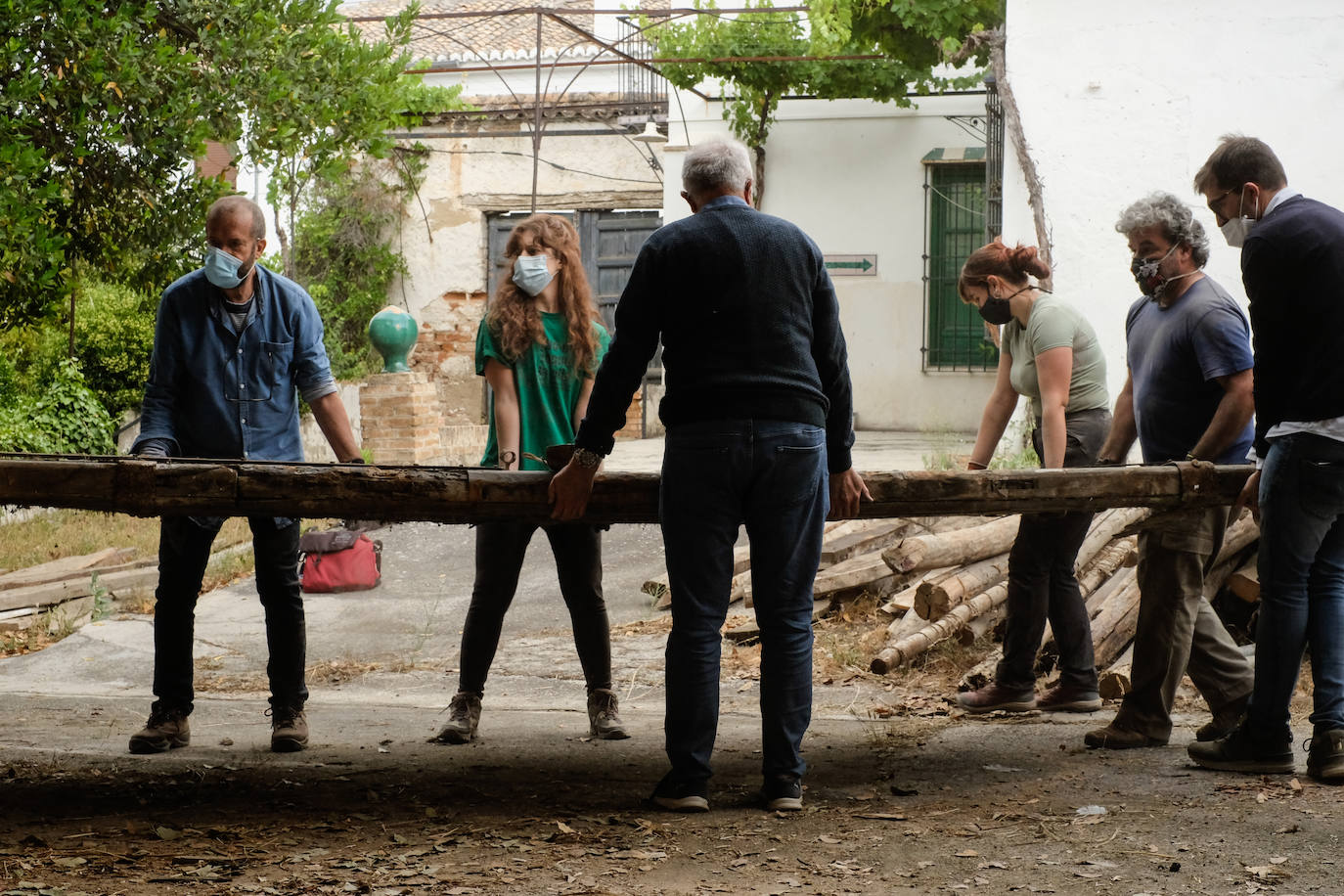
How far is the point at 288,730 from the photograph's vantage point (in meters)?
4.78

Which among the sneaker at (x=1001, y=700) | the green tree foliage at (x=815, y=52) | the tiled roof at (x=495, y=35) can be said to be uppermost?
the tiled roof at (x=495, y=35)

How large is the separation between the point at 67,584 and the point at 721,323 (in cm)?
565

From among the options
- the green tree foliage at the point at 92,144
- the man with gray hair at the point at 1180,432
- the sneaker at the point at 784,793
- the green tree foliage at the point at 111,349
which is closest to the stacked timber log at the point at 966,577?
the man with gray hair at the point at 1180,432

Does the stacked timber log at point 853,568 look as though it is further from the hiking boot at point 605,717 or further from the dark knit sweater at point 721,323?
the dark knit sweater at point 721,323

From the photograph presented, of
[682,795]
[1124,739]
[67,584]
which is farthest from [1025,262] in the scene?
[67,584]

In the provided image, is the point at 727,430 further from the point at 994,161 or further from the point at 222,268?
the point at 994,161

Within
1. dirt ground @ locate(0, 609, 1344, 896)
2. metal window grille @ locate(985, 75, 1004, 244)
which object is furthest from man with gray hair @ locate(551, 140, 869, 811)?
metal window grille @ locate(985, 75, 1004, 244)

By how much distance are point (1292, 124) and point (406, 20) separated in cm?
634

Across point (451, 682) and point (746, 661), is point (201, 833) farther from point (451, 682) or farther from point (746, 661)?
point (746, 661)

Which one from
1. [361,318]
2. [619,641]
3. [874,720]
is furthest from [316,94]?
[361,318]

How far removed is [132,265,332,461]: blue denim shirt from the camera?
15.2 feet

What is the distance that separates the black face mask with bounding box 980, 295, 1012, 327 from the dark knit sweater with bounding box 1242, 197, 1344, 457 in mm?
1360

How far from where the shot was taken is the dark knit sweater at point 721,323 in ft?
12.3

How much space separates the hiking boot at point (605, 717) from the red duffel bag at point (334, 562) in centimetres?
385
